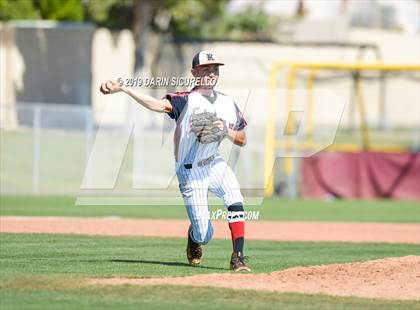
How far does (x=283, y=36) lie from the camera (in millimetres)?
52062

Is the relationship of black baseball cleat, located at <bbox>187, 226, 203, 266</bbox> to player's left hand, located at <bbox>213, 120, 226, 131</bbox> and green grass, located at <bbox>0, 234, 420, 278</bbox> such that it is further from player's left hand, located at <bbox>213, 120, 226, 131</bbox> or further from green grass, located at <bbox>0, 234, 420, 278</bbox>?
player's left hand, located at <bbox>213, 120, 226, 131</bbox>

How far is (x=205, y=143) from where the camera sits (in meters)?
11.3

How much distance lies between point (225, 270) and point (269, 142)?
55.1ft

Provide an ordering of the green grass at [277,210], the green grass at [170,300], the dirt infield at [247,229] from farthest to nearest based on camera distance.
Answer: the green grass at [277,210] → the dirt infield at [247,229] → the green grass at [170,300]

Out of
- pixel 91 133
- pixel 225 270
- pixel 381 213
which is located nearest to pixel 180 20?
pixel 91 133

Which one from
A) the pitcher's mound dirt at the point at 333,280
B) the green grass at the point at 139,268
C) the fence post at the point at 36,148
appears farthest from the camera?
the fence post at the point at 36,148

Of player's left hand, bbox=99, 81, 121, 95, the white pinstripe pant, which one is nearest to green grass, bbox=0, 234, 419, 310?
the white pinstripe pant

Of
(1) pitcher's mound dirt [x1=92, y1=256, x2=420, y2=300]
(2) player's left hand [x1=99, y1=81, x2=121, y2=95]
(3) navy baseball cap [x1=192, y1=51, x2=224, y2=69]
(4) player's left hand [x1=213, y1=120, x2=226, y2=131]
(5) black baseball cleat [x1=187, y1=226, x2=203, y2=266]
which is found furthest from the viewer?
(5) black baseball cleat [x1=187, y1=226, x2=203, y2=266]

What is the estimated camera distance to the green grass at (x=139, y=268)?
9008 millimetres

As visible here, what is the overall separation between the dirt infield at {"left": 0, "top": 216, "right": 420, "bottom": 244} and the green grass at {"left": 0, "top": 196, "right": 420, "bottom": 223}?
135cm

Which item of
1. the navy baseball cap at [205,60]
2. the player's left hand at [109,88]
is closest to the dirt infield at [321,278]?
the player's left hand at [109,88]

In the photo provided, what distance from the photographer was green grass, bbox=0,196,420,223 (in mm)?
22344

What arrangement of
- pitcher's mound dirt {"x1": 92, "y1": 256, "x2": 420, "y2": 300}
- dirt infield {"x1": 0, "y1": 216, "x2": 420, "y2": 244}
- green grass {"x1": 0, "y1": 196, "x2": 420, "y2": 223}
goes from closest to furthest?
pitcher's mound dirt {"x1": 92, "y1": 256, "x2": 420, "y2": 300}
dirt infield {"x1": 0, "y1": 216, "x2": 420, "y2": 244}
green grass {"x1": 0, "y1": 196, "x2": 420, "y2": 223}

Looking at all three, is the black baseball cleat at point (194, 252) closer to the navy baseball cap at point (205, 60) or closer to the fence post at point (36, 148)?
the navy baseball cap at point (205, 60)
